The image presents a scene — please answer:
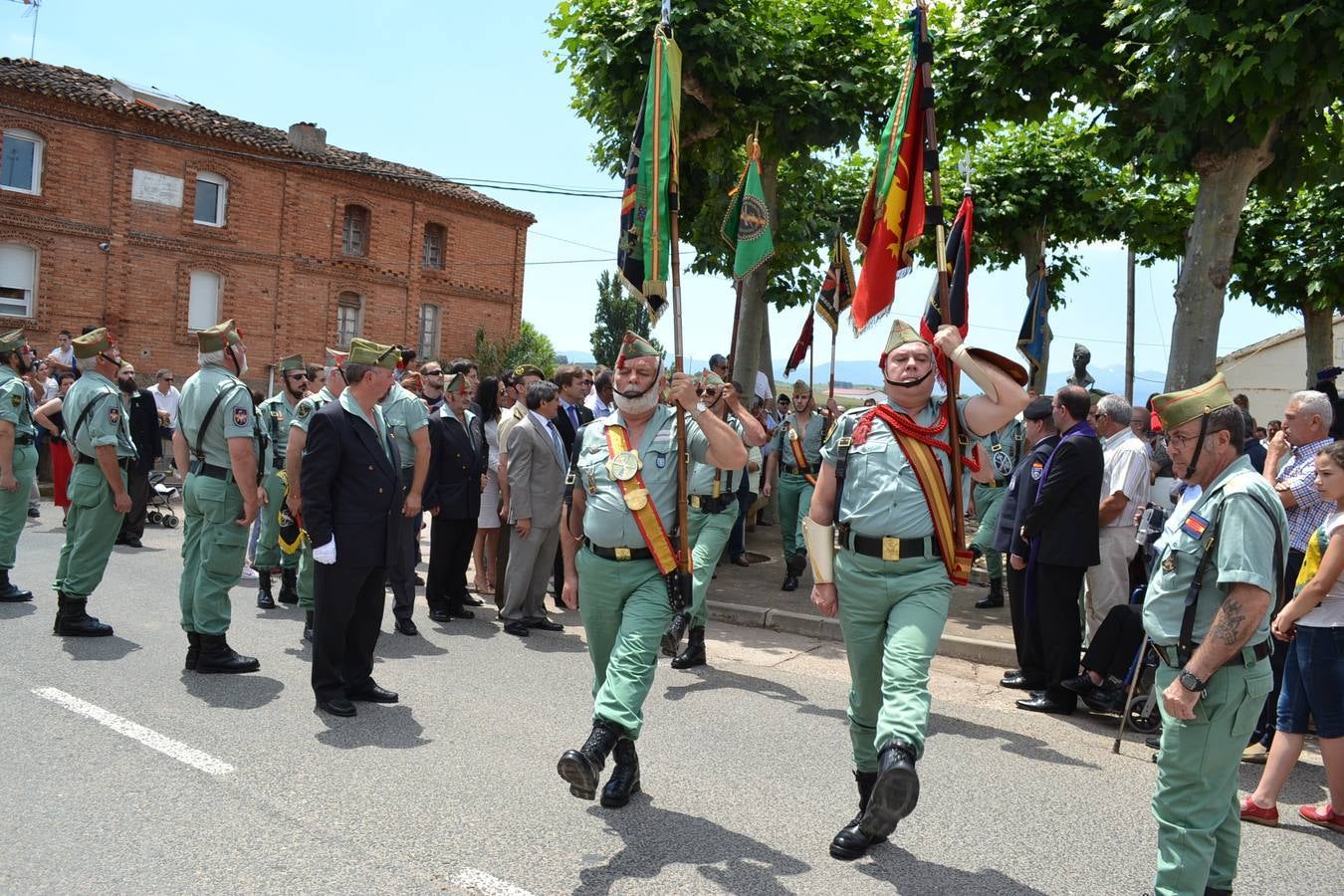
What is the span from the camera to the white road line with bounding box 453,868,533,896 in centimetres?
367

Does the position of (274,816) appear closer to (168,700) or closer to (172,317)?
(168,700)

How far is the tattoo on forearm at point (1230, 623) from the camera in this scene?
3.26 m

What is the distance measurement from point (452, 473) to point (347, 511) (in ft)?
10.0

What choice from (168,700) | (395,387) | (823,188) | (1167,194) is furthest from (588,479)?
(1167,194)

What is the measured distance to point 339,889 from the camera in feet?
12.0

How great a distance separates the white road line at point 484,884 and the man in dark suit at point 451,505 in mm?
5055

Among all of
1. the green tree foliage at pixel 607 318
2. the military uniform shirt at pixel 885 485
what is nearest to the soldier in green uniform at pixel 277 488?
the military uniform shirt at pixel 885 485

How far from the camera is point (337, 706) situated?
580cm

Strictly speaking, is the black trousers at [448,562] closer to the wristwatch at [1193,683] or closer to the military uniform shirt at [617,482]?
the military uniform shirt at [617,482]

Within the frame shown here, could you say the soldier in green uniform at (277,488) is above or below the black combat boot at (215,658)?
above

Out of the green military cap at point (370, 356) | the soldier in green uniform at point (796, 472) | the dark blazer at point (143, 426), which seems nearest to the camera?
the green military cap at point (370, 356)

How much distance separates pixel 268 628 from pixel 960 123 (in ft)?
28.7

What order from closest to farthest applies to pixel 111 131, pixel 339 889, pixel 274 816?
pixel 339 889 < pixel 274 816 < pixel 111 131

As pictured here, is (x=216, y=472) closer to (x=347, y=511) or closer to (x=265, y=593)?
(x=347, y=511)
